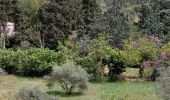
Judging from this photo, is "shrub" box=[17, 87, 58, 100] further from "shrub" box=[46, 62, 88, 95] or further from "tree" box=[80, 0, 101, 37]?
"tree" box=[80, 0, 101, 37]

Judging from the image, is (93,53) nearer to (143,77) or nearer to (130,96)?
(143,77)

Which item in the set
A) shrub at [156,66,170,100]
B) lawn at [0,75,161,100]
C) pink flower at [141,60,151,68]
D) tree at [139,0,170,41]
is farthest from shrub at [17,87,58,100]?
tree at [139,0,170,41]

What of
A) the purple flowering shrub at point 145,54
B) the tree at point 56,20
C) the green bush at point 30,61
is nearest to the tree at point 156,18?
the tree at point 56,20

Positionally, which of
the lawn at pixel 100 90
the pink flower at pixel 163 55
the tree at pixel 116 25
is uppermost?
the tree at pixel 116 25

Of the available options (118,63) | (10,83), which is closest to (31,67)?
(10,83)

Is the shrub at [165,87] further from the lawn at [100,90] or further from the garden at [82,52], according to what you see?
the lawn at [100,90]

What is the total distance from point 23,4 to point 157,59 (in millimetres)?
21540

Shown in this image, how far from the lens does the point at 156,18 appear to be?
48.3m

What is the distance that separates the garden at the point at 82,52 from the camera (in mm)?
30219

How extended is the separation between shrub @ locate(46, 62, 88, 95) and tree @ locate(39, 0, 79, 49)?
18.7 metres

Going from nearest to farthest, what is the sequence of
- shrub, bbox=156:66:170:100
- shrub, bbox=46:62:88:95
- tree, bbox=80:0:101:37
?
shrub, bbox=156:66:170:100, shrub, bbox=46:62:88:95, tree, bbox=80:0:101:37

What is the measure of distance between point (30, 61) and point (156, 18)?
15.4 m

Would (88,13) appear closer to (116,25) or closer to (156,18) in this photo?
(116,25)

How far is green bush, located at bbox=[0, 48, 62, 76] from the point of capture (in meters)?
38.2
